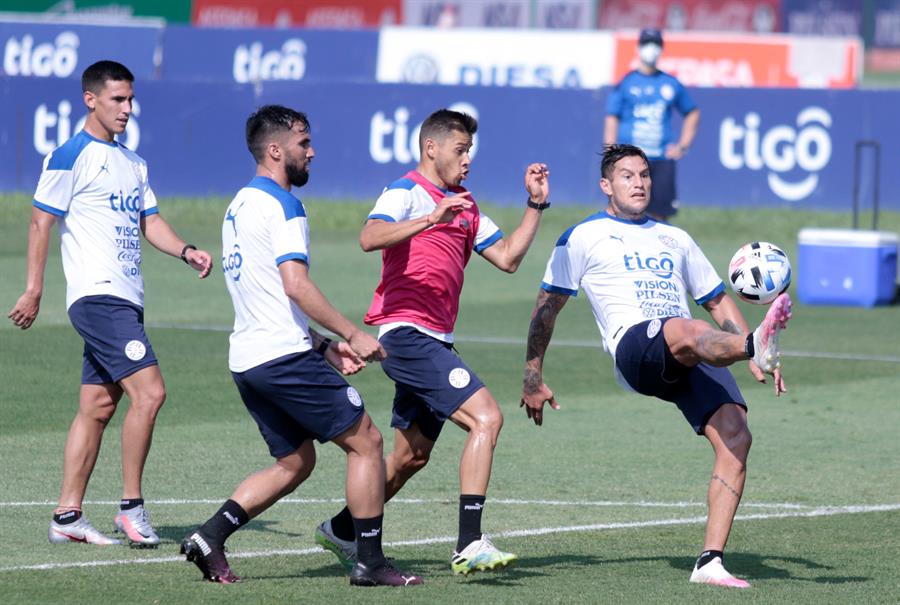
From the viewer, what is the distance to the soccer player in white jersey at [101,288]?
28.3 ft

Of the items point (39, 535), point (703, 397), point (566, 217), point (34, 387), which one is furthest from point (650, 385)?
point (566, 217)

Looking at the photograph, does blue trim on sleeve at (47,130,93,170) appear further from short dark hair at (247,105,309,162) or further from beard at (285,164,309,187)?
beard at (285,164,309,187)

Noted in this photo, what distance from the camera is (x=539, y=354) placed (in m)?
8.49

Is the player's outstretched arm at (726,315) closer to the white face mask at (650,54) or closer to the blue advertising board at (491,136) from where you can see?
the white face mask at (650,54)

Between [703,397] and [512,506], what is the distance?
6.73 feet

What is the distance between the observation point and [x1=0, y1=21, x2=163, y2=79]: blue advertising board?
31844 mm

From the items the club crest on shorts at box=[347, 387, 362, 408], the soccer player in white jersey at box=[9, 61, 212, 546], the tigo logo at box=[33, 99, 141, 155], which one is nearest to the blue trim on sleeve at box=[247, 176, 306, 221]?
the club crest on shorts at box=[347, 387, 362, 408]

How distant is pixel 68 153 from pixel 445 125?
6.12ft

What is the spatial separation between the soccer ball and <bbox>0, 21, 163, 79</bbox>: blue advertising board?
24841mm

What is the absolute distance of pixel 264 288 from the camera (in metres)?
7.60

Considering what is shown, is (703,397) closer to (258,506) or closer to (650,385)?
(650,385)

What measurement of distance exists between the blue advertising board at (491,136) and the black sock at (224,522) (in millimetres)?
17707

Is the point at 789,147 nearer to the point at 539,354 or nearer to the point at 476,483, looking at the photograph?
the point at 539,354

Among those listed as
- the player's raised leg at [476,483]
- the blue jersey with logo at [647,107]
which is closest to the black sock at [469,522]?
the player's raised leg at [476,483]
